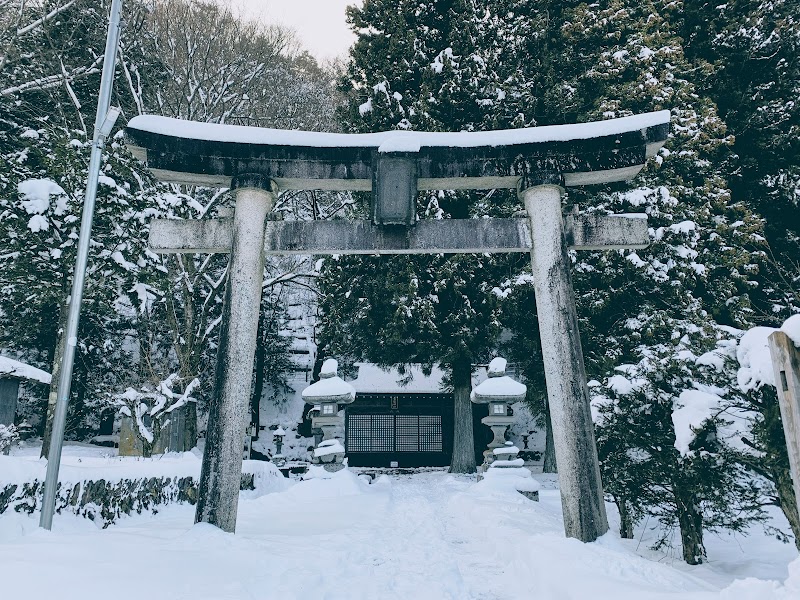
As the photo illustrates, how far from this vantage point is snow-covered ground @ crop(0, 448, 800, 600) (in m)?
3.56

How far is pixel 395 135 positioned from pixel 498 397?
10.1 m

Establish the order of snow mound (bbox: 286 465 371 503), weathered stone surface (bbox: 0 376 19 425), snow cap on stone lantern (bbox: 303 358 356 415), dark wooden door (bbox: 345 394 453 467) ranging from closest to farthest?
snow mound (bbox: 286 465 371 503)
snow cap on stone lantern (bbox: 303 358 356 415)
weathered stone surface (bbox: 0 376 19 425)
dark wooden door (bbox: 345 394 453 467)

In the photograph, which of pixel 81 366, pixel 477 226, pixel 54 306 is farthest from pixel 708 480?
pixel 81 366

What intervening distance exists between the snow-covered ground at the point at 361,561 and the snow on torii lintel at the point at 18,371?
9.12m

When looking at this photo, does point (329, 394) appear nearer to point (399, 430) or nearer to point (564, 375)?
point (399, 430)

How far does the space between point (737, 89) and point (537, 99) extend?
5.84 m

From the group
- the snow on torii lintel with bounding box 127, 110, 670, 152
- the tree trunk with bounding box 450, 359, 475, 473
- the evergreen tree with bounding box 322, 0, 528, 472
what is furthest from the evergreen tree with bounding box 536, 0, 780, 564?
the snow on torii lintel with bounding box 127, 110, 670, 152

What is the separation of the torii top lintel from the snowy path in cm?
393

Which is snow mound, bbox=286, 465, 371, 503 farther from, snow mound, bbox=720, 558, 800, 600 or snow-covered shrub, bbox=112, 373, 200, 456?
snow mound, bbox=720, 558, 800, 600

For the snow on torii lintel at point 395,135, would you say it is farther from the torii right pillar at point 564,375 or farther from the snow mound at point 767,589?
the snow mound at point 767,589

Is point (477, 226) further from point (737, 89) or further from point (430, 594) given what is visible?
point (737, 89)

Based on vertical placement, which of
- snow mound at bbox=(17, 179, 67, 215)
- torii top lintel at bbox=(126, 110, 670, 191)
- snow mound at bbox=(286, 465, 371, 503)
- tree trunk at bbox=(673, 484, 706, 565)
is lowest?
snow mound at bbox=(286, 465, 371, 503)

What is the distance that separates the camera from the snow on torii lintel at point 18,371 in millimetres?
14961

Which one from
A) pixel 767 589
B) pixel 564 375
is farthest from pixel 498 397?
pixel 767 589
